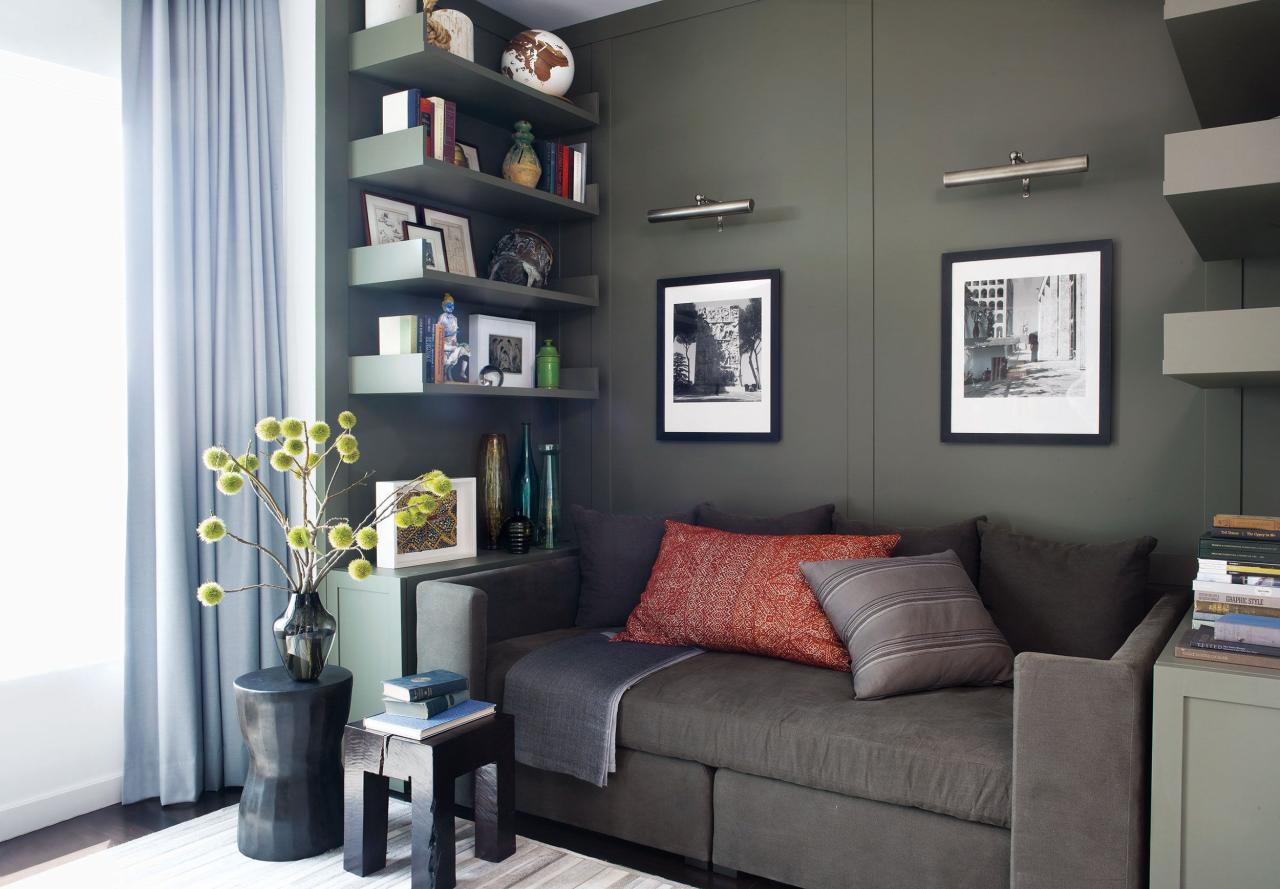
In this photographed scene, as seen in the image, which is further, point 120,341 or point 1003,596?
point 120,341

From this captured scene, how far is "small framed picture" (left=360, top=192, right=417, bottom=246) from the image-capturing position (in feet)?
10.8

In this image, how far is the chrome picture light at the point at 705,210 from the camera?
11.3ft

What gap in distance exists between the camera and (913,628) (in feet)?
8.22

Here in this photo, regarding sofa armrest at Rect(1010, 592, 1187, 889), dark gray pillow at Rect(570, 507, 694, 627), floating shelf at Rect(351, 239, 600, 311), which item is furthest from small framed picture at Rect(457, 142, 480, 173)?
sofa armrest at Rect(1010, 592, 1187, 889)

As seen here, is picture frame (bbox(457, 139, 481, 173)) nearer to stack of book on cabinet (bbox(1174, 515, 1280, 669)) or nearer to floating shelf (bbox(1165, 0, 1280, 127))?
floating shelf (bbox(1165, 0, 1280, 127))

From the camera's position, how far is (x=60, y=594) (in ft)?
9.55

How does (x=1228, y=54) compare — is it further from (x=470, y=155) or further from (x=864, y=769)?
(x=470, y=155)

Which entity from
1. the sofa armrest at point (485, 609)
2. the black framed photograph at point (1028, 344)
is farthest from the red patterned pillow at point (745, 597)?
the black framed photograph at point (1028, 344)

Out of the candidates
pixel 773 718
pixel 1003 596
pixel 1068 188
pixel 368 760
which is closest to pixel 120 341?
pixel 368 760

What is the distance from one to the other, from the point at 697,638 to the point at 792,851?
733 millimetres

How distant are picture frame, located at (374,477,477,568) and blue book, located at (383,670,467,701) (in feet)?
1.98

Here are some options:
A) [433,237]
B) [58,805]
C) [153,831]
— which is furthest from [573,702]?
[433,237]

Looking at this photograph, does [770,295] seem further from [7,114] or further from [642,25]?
[7,114]

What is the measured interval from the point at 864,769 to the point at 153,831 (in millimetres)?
2010
